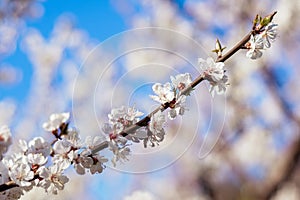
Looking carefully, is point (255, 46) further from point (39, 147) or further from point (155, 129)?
point (39, 147)

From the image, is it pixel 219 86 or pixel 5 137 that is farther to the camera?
pixel 219 86

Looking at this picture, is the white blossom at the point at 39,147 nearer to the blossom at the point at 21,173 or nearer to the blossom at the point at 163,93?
the blossom at the point at 21,173

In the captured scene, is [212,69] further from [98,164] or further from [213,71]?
[98,164]

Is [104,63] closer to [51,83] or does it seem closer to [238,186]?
[51,83]

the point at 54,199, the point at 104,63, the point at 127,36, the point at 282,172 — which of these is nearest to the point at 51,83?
the point at 104,63

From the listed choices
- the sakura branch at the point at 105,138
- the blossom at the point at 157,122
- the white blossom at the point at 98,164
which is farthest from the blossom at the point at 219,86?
the white blossom at the point at 98,164

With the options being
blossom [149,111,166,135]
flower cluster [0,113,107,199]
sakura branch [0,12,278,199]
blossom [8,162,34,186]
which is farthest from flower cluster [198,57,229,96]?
blossom [8,162,34,186]

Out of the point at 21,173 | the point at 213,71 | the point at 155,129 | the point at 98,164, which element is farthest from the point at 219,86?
the point at 21,173

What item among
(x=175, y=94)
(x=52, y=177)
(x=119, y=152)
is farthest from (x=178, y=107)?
(x=52, y=177)
